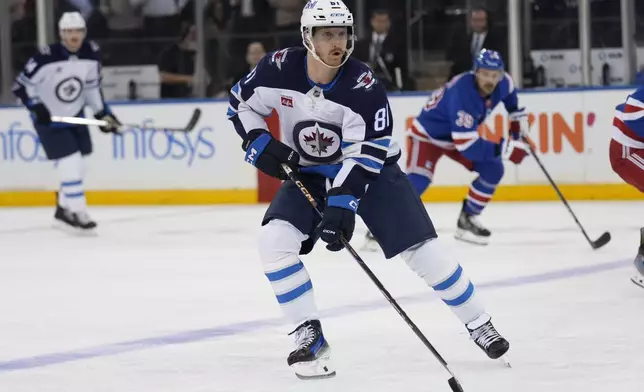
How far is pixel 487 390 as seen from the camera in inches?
129

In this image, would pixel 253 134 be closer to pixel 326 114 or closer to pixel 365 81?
pixel 326 114

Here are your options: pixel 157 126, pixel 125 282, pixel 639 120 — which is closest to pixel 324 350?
pixel 639 120

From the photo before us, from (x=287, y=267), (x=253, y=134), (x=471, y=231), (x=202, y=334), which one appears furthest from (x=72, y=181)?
(x=287, y=267)

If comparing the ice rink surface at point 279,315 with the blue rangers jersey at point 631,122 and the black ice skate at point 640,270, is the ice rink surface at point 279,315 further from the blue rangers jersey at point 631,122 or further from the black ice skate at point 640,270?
the blue rangers jersey at point 631,122

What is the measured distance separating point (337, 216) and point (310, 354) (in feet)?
1.31

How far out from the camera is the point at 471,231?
6832mm

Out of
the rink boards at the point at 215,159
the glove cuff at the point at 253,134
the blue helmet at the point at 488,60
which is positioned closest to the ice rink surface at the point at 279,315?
the glove cuff at the point at 253,134

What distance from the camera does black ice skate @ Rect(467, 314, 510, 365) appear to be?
357 centimetres

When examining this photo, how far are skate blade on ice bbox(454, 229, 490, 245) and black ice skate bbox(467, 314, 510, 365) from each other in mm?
3135

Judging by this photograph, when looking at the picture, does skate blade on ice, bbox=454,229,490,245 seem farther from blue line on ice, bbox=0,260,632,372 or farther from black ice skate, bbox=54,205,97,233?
black ice skate, bbox=54,205,97,233

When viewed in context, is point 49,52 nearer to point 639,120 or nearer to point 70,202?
point 70,202

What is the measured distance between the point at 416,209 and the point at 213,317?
4.33ft

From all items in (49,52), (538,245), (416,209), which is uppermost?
(49,52)

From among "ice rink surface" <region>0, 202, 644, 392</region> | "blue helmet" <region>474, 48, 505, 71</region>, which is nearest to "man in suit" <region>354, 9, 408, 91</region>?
"ice rink surface" <region>0, 202, 644, 392</region>
